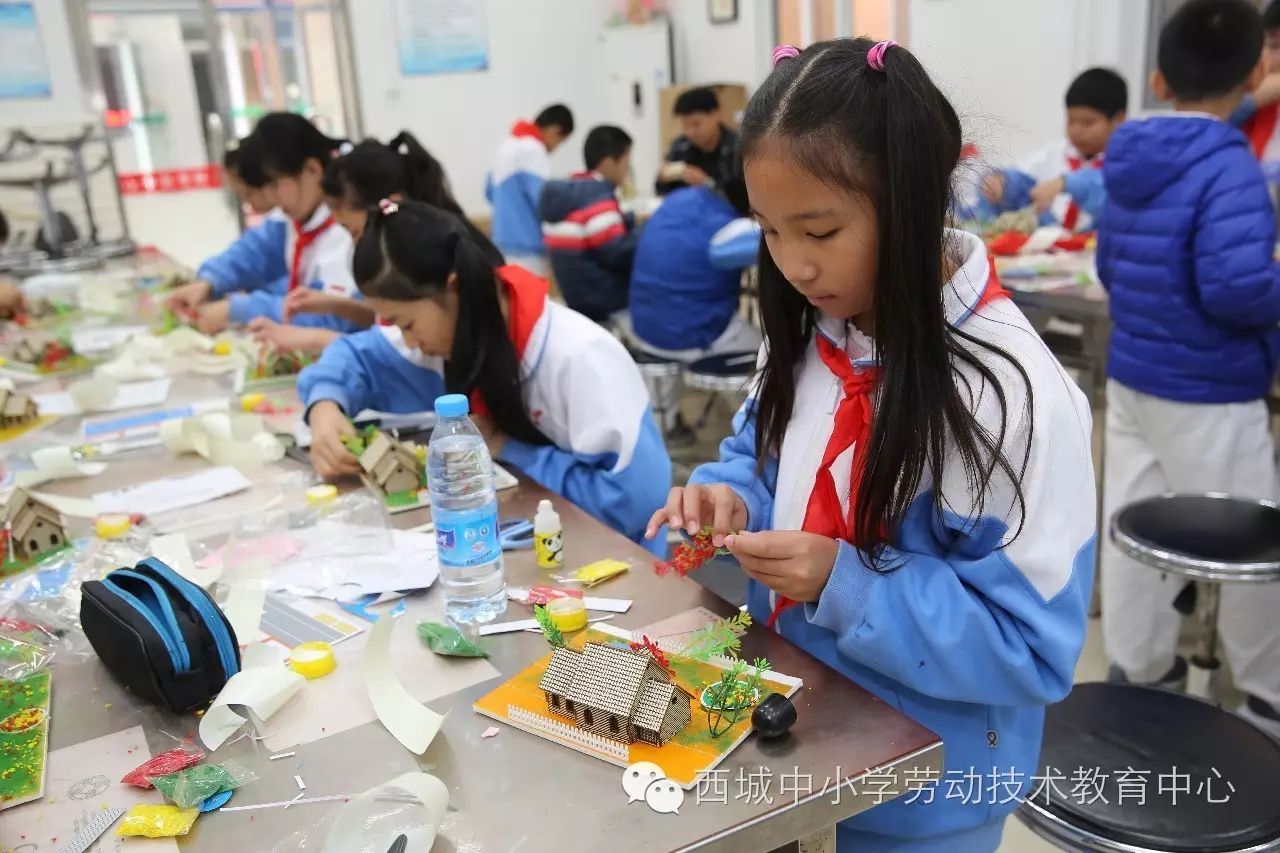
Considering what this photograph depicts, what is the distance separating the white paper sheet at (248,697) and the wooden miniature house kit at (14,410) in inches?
61.1

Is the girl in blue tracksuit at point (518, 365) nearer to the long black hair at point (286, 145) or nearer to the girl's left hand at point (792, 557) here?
the girl's left hand at point (792, 557)

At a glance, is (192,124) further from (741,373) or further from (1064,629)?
(1064,629)

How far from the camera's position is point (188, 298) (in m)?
3.44

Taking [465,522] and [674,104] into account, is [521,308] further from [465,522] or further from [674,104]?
[674,104]

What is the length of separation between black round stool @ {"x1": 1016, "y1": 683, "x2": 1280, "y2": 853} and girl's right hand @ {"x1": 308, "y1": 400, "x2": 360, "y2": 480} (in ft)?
3.96

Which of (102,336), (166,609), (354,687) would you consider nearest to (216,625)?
(166,609)

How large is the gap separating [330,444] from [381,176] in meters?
0.98

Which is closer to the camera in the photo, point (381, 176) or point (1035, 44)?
point (381, 176)

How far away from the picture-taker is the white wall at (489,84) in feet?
24.8

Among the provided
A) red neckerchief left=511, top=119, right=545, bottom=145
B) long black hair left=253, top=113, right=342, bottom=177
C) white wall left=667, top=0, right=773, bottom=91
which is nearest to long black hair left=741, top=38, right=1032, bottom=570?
long black hair left=253, top=113, right=342, bottom=177

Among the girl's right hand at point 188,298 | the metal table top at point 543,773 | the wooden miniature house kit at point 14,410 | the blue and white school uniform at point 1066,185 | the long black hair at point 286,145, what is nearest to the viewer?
the metal table top at point 543,773

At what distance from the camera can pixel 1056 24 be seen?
474cm

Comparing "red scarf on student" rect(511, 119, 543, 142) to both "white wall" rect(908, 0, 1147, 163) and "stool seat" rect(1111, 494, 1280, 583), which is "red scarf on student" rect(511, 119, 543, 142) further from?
"stool seat" rect(1111, 494, 1280, 583)

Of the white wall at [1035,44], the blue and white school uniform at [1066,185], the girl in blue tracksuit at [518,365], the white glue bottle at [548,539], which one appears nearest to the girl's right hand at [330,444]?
the girl in blue tracksuit at [518,365]
